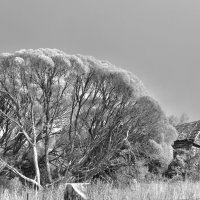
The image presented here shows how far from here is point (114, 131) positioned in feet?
45.0

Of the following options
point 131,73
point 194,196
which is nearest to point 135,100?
point 131,73

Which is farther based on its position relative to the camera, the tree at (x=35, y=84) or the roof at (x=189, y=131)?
the roof at (x=189, y=131)

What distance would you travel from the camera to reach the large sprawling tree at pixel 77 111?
11.3 metres

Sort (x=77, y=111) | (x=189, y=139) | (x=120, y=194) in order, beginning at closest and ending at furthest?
(x=120, y=194), (x=77, y=111), (x=189, y=139)

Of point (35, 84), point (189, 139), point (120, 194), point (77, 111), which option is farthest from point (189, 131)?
point (120, 194)

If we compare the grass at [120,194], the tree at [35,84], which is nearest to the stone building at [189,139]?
the tree at [35,84]

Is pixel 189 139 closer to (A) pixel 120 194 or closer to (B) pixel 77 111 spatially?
(B) pixel 77 111

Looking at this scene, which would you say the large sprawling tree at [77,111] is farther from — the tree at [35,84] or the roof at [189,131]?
the roof at [189,131]

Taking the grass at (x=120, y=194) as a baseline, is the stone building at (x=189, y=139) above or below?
above

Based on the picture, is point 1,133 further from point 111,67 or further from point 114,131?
point 111,67

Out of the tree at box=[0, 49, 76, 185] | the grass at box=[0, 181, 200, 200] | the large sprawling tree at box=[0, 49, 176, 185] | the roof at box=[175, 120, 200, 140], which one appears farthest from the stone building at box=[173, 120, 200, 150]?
the grass at box=[0, 181, 200, 200]

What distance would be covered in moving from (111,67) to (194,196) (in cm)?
746

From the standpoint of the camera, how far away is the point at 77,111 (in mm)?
13203

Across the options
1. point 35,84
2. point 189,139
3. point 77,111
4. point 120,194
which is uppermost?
point 35,84
